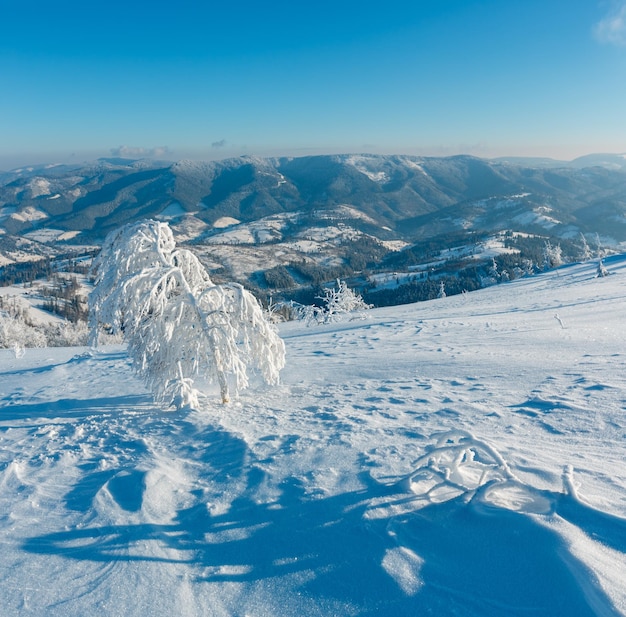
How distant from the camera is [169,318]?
1055 cm

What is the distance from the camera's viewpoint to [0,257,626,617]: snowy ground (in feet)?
12.6

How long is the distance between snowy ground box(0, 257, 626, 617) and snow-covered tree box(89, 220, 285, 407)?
1.08 m

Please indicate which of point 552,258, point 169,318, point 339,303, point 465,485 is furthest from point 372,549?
point 552,258

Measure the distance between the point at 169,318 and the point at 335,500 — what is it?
6.96 meters

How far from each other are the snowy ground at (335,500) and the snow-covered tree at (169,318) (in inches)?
42.4

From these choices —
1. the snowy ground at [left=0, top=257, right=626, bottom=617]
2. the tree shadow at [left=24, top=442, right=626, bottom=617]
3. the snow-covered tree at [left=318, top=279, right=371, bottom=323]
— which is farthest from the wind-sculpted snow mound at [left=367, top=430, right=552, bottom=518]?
the snow-covered tree at [left=318, top=279, right=371, bottom=323]

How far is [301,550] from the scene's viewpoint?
454 centimetres

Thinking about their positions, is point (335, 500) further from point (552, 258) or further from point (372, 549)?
point (552, 258)

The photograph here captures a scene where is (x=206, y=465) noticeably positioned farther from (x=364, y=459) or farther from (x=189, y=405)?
(x=189, y=405)

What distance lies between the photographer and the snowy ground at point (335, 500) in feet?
12.6

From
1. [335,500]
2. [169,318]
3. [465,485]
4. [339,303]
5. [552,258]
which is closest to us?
[465,485]

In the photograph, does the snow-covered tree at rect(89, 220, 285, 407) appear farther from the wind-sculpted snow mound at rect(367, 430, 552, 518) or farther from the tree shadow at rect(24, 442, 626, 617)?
the wind-sculpted snow mound at rect(367, 430, 552, 518)

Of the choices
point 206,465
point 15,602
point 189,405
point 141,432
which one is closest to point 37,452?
point 141,432

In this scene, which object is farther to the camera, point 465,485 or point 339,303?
point 339,303
